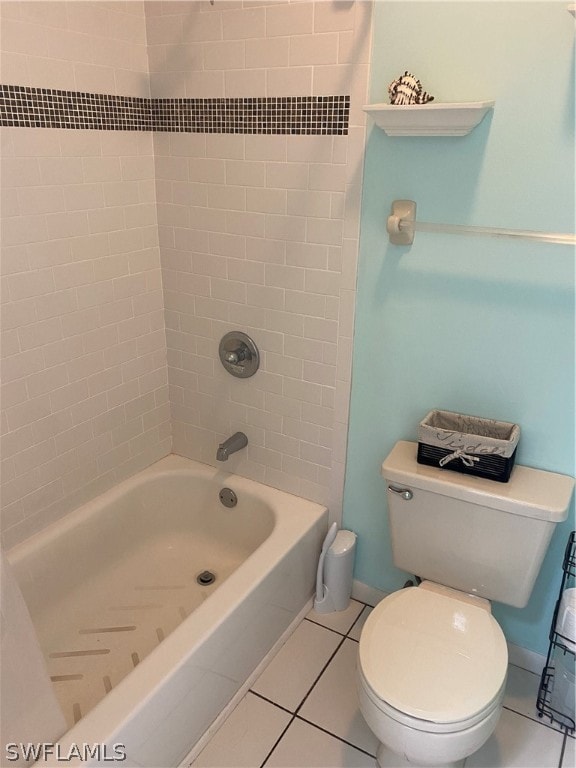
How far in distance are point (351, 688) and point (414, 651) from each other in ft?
1.63

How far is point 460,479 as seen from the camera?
1703 millimetres

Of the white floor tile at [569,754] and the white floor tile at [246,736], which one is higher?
the white floor tile at [569,754]

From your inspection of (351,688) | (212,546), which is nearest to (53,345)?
(212,546)

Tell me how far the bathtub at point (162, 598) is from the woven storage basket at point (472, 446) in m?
0.58

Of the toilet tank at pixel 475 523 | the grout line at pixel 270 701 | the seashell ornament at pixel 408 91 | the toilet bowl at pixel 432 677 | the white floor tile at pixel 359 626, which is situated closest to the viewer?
the toilet bowl at pixel 432 677

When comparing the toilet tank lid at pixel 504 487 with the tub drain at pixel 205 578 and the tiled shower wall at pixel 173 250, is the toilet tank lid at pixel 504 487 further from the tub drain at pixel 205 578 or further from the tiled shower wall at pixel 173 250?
the tub drain at pixel 205 578

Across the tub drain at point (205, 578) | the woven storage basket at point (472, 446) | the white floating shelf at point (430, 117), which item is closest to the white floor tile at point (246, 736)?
the tub drain at point (205, 578)

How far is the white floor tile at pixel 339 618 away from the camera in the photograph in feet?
7.09

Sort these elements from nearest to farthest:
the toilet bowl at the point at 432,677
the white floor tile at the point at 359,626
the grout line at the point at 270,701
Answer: the toilet bowl at the point at 432,677 → the grout line at the point at 270,701 → the white floor tile at the point at 359,626

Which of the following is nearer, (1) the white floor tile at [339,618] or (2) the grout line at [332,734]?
(2) the grout line at [332,734]

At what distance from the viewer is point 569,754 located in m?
1.72

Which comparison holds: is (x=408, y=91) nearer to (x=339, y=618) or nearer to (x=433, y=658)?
(x=433, y=658)

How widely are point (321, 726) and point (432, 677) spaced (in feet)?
1.70

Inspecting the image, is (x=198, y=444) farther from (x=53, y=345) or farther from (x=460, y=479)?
(x=460, y=479)
